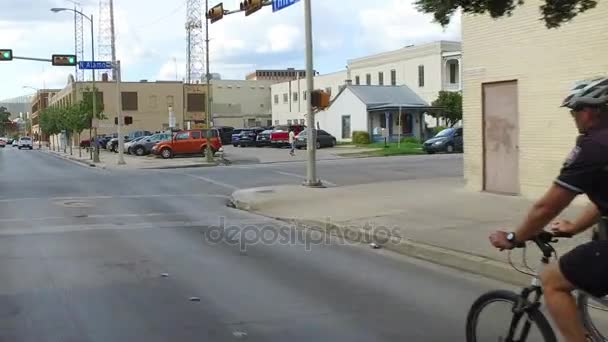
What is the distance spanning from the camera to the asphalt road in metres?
5.84

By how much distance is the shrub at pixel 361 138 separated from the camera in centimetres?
5300

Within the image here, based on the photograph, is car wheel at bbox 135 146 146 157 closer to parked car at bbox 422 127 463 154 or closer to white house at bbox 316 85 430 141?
white house at bbox 316 85 430 141

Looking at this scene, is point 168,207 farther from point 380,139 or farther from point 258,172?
point 380,139

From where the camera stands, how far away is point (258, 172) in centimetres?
2717

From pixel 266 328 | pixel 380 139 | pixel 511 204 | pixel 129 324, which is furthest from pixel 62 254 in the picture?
pixel 380 139

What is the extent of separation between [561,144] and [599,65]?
1.71 m

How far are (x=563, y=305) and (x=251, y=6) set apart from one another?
58.2 ft

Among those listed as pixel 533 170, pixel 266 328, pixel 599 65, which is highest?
pixel 599 65

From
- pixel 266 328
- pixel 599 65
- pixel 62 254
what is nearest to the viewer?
pixel 266 328

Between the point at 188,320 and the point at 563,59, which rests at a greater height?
the point at 563,59

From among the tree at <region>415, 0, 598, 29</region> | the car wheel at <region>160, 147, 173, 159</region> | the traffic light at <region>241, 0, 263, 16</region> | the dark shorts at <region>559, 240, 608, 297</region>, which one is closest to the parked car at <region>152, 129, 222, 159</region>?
the car wheel at <region>160, 147, 173, 159</region>

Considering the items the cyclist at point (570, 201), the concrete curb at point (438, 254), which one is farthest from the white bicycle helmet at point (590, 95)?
the concrete curb at point (438, 254)

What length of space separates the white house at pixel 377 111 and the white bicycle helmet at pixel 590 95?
48961 mm

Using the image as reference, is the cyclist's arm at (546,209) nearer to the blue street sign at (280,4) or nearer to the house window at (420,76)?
the blue street sign at (280,4)
